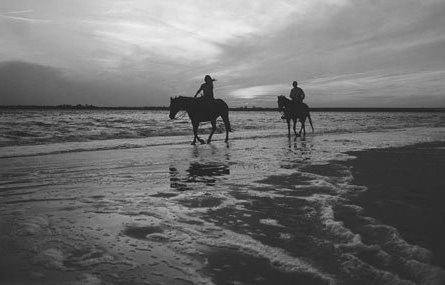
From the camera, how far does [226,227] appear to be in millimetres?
4477

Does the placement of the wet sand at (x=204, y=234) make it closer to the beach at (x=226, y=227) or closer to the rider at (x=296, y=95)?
the beach at (x=226, y=227)

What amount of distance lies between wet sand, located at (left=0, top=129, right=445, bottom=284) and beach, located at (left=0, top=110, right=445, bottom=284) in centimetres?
1

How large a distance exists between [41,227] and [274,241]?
273 centimetres

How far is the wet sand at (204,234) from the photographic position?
3129 mm

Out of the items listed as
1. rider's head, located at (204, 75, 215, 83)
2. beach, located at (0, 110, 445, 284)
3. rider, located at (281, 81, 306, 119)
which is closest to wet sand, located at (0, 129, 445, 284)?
beach, located at (0, 110, 445, 284)

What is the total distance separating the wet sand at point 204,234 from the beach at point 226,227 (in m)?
0.01

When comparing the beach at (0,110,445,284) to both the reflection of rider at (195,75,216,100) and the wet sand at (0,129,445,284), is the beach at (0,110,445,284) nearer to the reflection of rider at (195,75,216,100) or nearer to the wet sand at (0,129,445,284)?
the wet sand at (0,129,445,284)

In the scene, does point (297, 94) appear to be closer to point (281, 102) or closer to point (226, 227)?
point (281, 102)

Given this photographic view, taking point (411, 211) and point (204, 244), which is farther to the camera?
point (411, 211)

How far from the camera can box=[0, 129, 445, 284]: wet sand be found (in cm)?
313

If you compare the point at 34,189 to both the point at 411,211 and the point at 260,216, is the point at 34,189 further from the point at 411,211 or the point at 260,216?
the point at 411,211

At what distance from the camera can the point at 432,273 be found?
9.83 ft

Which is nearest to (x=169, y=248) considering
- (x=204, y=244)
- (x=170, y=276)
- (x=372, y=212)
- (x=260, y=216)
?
(x=204, y=244)

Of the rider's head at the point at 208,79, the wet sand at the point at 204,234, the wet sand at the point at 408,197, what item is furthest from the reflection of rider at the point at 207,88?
the wet sand at the point at 204,234
